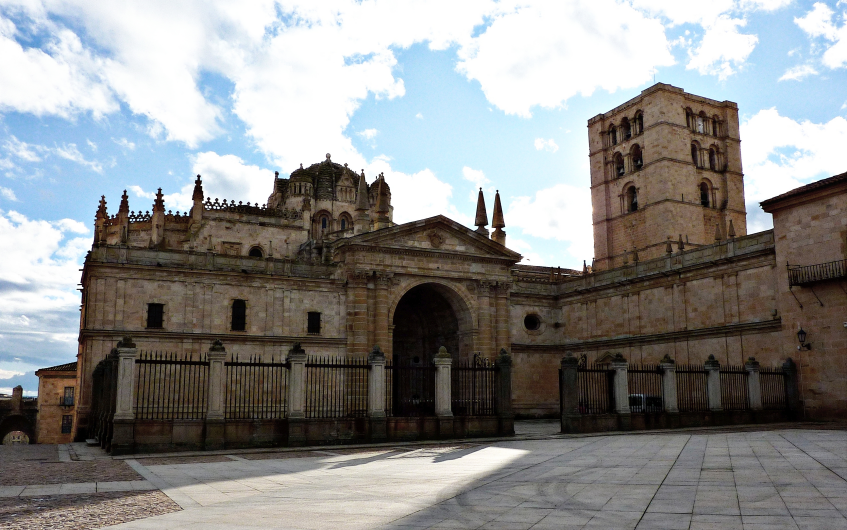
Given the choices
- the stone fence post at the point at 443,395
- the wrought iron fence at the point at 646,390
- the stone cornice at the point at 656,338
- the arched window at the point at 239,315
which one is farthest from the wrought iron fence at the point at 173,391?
the stone cornice at the point at 656,338

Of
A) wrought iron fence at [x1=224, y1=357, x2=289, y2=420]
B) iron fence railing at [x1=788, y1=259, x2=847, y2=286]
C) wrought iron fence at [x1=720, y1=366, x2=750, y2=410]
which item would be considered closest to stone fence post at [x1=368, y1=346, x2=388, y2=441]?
wrought iron fence at [x1=224, y1=357, x2=289, y2=420]

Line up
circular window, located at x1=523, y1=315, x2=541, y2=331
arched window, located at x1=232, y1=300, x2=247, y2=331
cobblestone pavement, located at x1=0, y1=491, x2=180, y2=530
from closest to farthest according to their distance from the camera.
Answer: cobblestone pavement, located at x1=0, y1=491, x2=180, y2=530
arched window, located at x1=232, y1=300, x2=247, y2=331
circular window, located at x1=523, y1=315, x2=541, y2=331

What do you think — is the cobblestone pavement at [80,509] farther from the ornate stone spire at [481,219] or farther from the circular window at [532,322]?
the circular window at [532,322]

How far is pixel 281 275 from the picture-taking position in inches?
1388

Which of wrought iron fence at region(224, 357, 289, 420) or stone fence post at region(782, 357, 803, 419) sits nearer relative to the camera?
wrought iron fence at region(224, 357, 289, 420)

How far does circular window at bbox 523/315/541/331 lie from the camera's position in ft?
138

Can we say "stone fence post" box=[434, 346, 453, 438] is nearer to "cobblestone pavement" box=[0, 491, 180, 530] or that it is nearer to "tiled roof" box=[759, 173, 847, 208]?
"cobblestone pavement" box=[0, 491, 180, 530]

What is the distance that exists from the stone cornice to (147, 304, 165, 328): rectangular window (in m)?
19.5

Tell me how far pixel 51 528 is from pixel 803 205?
29446 mm

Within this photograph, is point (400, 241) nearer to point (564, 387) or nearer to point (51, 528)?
point (564, 387)

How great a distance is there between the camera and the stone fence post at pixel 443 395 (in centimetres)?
2342

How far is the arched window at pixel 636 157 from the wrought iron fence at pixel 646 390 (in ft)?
88.9

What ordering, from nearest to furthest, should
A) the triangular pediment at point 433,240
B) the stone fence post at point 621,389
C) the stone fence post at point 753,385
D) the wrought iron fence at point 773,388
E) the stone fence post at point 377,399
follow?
1. the stone fence post at point 377,399
2. the stone fence post at point 621,389
3. the stone fence post at point 753,385
4. the wrought iron fence at point 773,388
5. the triangular pediment at point 433,240

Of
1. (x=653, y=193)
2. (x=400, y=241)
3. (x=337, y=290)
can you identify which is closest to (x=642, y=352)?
(x=400, y=241)
